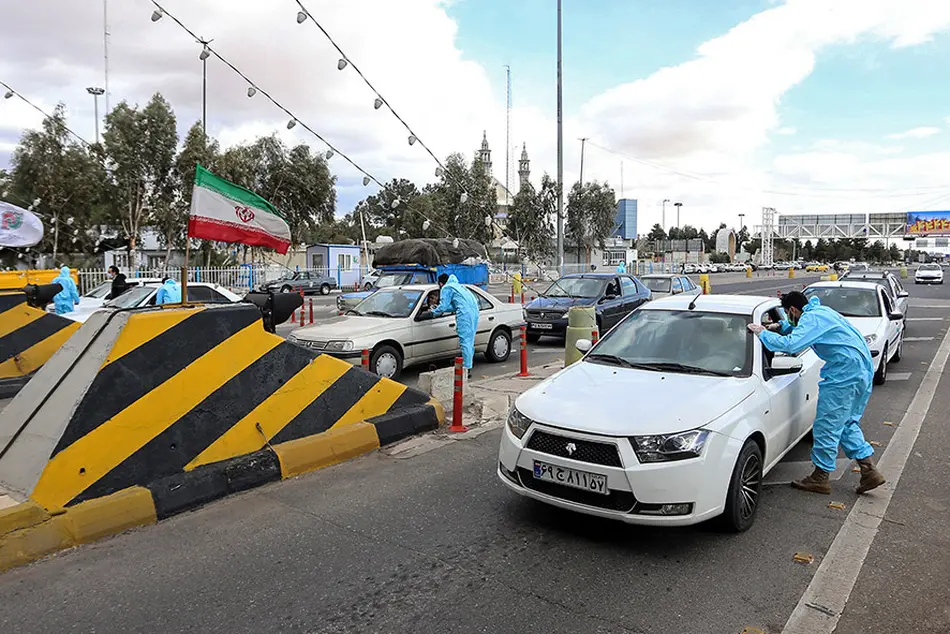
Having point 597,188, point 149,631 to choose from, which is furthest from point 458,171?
point 149,631

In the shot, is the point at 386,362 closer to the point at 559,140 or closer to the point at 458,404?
the point at 458,404

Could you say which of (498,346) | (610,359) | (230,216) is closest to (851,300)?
(498,346)

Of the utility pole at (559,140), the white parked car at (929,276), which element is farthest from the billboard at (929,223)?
the utility pole at (559,140)

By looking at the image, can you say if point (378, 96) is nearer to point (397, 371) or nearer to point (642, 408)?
point (397, 371)

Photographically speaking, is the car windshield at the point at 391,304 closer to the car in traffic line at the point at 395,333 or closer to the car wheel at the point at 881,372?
the car in traffic line at the point at 395,333

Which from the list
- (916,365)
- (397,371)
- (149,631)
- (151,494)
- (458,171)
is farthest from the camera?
(458,171)

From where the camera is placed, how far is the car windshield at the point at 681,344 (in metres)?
5.02

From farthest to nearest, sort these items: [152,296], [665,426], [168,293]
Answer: [152,296]
[168,293]
[665,426]

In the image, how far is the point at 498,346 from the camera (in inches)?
464

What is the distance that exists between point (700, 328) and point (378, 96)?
27.6 feet

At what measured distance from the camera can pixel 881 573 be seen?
12.6 ft

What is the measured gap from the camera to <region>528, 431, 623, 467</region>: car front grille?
3.94 m

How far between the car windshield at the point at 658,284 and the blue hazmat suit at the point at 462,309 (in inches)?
399

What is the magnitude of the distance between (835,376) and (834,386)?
0.08m
